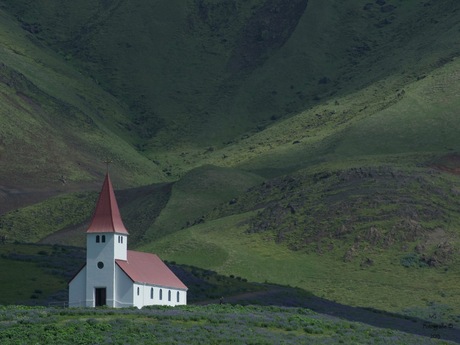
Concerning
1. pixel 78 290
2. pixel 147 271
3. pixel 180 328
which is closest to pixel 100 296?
pixel 78 290

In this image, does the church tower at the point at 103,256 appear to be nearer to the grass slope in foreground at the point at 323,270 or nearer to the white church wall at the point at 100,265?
the white church wall at the point at 100,265

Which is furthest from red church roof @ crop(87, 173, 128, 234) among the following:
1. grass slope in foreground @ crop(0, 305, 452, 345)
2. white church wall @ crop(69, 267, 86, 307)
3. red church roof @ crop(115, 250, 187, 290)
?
grass slope in foreground @ crop(0, 305, 452, 345)

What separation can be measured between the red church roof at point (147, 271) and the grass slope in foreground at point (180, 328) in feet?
11.9

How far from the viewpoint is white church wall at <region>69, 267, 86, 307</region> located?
281 feet

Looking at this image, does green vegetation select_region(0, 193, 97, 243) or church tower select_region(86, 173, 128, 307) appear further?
green vegetation select_region(0, 193, 97, 243)

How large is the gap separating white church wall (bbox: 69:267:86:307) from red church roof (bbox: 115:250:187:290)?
234cm

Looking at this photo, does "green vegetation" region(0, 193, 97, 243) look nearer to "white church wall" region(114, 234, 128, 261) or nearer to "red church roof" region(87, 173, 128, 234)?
"white church wall" region(114, 234, 128, 261)

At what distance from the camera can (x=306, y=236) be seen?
15250 centimetres

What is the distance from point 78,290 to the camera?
86.1 meters

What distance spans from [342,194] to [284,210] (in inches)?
260

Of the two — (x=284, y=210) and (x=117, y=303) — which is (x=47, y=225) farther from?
(x=117, y=303)

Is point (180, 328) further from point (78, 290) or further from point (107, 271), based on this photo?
point (78, 290)

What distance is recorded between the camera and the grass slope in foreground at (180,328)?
67.1 meters

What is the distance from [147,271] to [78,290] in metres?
5.15
